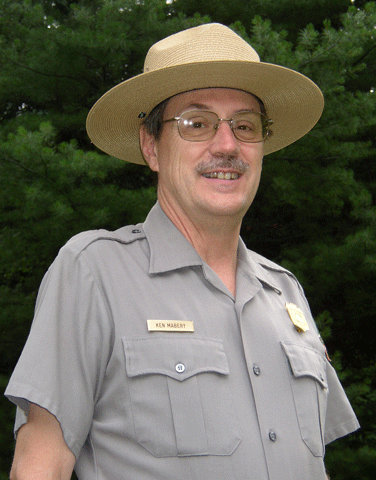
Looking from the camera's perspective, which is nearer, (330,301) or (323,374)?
(323,374)

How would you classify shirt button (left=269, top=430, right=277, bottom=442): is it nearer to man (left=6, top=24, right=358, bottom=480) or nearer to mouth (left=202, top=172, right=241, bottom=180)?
man (left=6, top=24, right=358, bottom=480)

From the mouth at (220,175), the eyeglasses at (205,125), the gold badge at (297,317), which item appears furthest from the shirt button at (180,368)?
the eyeglasses at (205,125)

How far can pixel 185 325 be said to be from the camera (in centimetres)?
171

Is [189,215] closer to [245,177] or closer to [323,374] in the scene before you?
[245,177]

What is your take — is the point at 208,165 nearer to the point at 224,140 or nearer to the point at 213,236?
the point at 224,140

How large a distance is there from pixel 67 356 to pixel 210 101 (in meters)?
1.12

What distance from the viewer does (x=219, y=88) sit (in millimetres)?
2146

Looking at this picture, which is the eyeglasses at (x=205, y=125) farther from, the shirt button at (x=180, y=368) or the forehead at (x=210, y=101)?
the shirt button at (x=180, y=368)

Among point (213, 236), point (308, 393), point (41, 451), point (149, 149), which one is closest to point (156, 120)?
point (149, 149)

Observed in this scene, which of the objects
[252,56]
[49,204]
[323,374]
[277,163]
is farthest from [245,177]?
[277,163]

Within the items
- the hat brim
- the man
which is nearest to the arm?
the man

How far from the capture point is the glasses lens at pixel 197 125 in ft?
6.82

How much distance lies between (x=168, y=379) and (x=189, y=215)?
0.69 m

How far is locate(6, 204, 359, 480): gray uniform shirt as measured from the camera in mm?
1521
